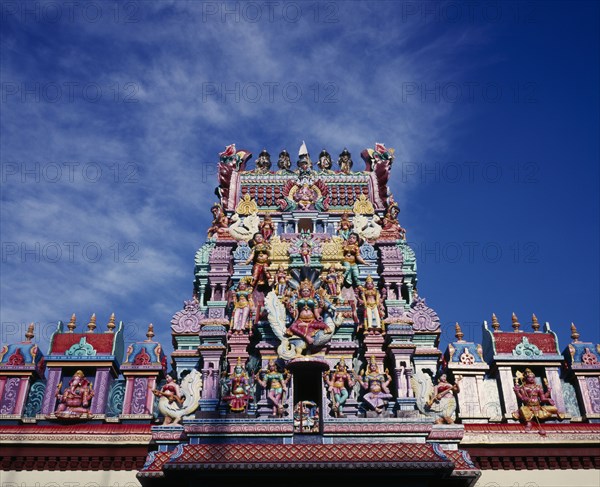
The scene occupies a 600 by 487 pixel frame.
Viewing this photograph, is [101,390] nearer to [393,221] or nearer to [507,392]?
[393,221]

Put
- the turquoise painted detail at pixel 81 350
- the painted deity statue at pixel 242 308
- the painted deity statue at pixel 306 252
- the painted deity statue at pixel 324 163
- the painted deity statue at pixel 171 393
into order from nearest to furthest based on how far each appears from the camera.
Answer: the painted deity statue at pixel 171 393 < the turquoise painted detail at pixel 81 350 < the painted deity statue at pixel 242 308 < the painted deity statue at pixel 306 252 < the painted deity statue at pixel 324 163

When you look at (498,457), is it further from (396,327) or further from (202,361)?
(202,361)

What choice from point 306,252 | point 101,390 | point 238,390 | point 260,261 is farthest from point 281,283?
point 101,390

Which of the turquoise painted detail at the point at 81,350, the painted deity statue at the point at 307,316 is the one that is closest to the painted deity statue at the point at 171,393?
the turquoise painted detail at the point at 81,350

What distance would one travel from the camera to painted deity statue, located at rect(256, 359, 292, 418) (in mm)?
18453

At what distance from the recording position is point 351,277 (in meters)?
22.4

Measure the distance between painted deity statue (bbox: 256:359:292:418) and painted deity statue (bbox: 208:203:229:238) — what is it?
20.0ft

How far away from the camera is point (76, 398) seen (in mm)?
19750

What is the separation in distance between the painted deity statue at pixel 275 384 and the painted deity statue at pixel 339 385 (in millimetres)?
1215

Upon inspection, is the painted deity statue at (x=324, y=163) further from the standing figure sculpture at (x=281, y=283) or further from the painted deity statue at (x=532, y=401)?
the painted deity statue at (x=532, y=401)

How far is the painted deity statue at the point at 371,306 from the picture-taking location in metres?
20.6

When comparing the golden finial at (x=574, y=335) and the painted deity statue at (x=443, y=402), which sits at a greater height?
the golden finial at (x=574, y=335)

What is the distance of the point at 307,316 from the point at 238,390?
10.2ft

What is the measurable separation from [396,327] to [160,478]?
8276 millimetres
